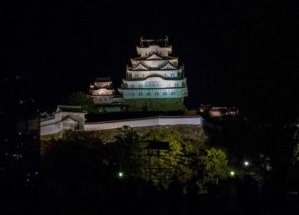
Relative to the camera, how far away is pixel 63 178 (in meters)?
19.8

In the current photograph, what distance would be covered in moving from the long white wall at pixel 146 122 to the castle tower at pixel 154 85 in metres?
7.09

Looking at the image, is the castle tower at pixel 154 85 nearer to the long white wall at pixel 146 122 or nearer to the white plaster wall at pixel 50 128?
the long white wall at pixel 146 122

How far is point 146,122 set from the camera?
29.0 metres

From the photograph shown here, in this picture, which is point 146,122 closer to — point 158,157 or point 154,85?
point 158,157

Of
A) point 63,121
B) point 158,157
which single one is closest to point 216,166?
point 158,157

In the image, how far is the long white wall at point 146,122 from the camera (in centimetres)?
2884

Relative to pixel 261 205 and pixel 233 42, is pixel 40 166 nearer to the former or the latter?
pixel 233 42

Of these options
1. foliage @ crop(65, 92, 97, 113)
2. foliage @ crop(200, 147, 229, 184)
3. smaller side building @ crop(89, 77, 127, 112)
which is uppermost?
smaller side building @ crop(89, 77, 127, 112)

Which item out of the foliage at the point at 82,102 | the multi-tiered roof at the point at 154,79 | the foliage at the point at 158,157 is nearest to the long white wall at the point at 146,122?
the foliage at the point at 158,157

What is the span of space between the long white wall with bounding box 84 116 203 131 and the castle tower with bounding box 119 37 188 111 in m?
7.09

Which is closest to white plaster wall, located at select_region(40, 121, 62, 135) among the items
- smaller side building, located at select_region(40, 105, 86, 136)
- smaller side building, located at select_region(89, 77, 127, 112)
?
smaller side building, located at select_region(40, 105, 86, 136)

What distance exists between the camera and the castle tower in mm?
37000

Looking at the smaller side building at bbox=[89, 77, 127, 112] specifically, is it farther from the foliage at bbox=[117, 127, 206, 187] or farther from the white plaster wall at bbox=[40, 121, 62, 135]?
the foliage at bbox=[117, 127, 206, 187]

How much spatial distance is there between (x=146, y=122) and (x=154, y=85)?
855 centimetres
